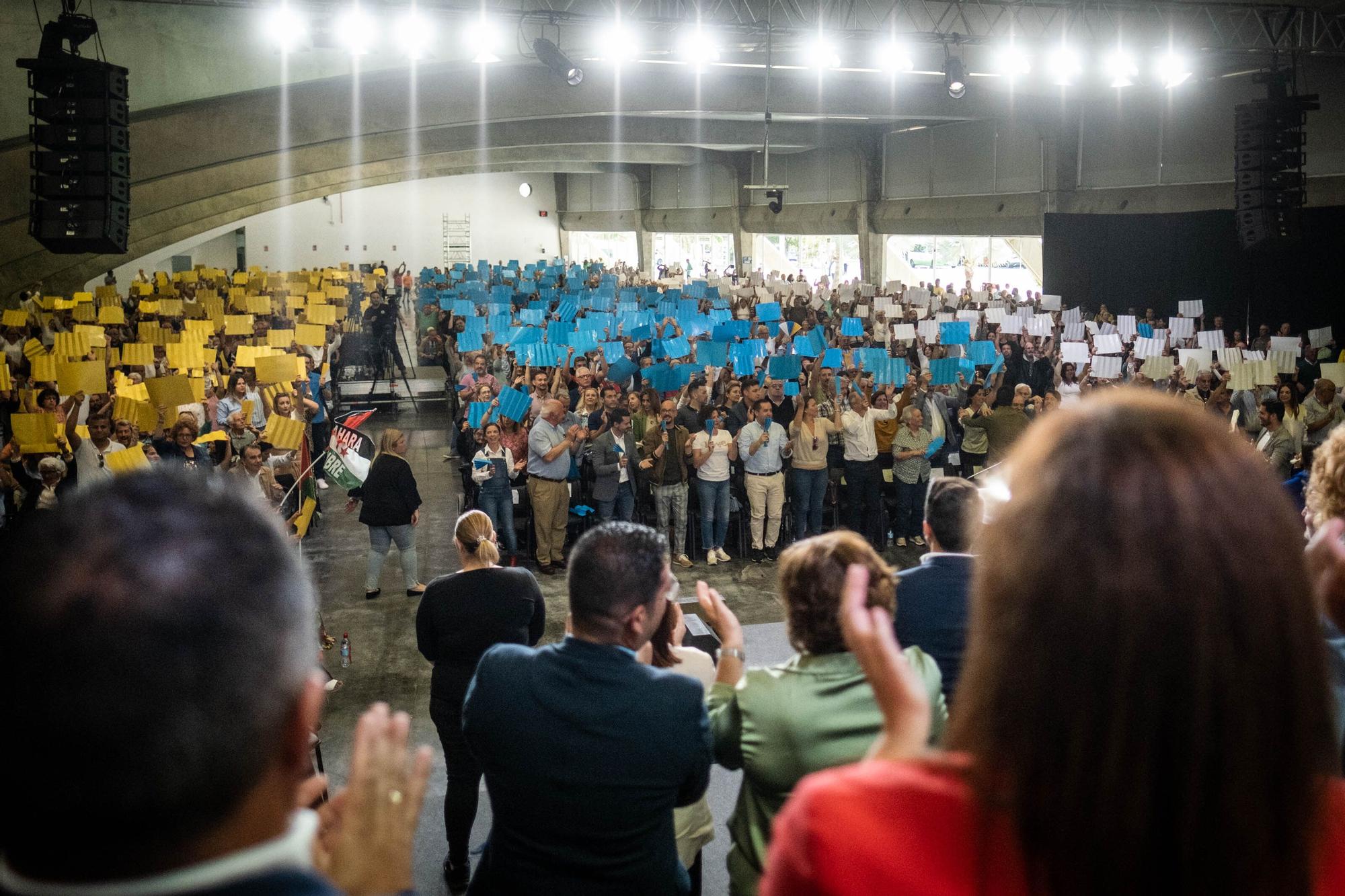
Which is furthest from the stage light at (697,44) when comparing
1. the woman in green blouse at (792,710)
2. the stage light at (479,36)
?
the woman in green blouse at (792,710)

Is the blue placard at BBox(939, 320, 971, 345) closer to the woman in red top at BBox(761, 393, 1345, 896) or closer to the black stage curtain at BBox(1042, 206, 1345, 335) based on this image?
the black stage curtain at BBox(1042, 206, 1345, 335)

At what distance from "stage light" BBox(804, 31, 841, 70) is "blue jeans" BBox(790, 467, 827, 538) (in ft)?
21.3

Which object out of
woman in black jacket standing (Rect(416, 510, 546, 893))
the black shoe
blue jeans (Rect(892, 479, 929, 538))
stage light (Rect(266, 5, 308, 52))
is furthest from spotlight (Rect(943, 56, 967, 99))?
the black shoe

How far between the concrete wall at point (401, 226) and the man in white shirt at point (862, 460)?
103 feet

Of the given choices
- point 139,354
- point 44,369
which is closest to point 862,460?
point 44,369

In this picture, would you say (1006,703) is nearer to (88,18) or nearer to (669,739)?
(669,739)

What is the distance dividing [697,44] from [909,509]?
22.5 feet

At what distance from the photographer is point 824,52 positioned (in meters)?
13.8

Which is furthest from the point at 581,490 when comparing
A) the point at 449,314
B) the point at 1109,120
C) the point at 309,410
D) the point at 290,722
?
the point at 1109,120

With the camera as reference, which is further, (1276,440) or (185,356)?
(185,356)

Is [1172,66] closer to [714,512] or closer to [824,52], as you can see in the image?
[824,52]

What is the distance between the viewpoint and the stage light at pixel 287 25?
1265cm

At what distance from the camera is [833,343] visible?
14.7 m

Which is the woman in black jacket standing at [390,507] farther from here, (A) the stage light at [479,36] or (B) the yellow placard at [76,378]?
(A) the stage light at [479,36]
